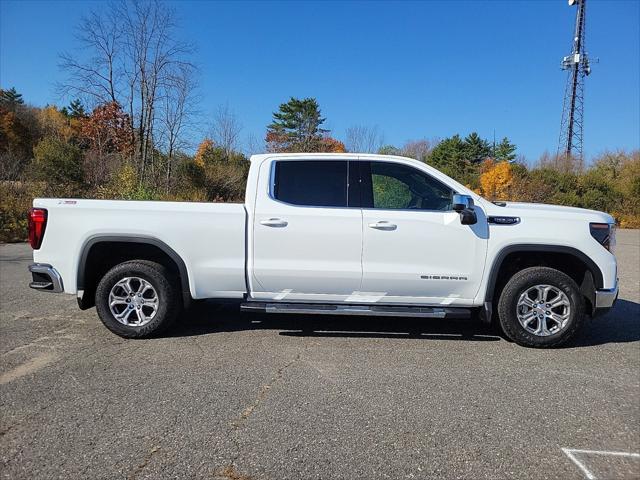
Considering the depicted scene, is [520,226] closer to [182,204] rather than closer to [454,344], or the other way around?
[454,344]

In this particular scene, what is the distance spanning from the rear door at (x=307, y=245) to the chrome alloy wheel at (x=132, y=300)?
1090mm

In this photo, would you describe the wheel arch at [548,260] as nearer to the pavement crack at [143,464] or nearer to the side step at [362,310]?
the side step at [362,310]

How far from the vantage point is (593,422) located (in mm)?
3205

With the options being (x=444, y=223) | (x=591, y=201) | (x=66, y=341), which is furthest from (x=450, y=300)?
(x=591, y=201)

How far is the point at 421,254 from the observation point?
15.3ft

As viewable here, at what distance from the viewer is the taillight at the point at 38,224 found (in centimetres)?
473

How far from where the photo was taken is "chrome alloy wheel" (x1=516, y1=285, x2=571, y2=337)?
15.3 ft

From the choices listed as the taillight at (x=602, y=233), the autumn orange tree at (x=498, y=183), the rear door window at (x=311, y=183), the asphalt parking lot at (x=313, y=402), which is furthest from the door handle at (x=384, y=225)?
the autumn orange tree at (x=498, y=183)

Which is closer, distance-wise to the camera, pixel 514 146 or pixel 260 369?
pixel 260 369

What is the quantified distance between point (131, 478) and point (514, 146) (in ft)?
221

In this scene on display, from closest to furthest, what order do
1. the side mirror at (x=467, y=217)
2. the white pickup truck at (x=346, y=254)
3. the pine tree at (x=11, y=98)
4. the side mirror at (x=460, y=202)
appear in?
the side mirror at (x=460, y=202) → the side mirror at (x=467, y=217) → the white pickup truck at (x=346, y=254) → the pine tree at (x=11, y=98)

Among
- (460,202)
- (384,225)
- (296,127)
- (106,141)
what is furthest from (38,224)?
(296,127)

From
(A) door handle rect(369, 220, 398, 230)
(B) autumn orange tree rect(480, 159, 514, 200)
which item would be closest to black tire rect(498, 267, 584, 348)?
(A) door handle rect(369, 220, 398, 230)

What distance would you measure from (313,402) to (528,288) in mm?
2580
